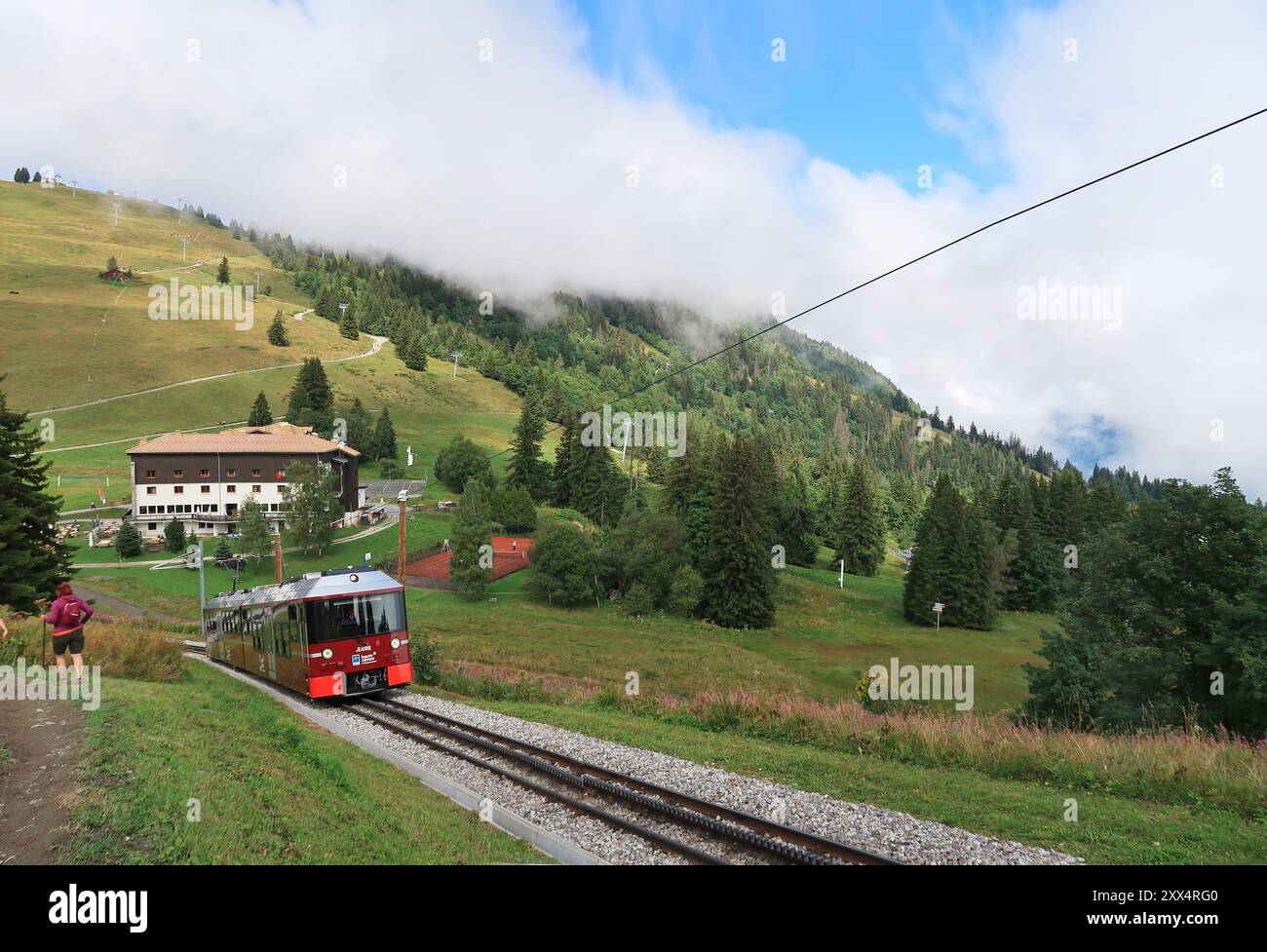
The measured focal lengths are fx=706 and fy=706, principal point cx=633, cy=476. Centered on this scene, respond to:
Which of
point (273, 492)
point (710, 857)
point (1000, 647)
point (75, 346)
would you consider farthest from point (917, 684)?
point (75, 346)

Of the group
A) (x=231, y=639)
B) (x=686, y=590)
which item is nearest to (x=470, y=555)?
(x=686, y=590)

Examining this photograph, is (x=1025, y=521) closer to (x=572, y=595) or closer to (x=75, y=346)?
(x=572, y=595)

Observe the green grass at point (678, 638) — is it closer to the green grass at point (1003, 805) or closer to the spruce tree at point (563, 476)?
the green grass at point (1003, 805)

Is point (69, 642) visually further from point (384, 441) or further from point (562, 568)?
point (384, 441)

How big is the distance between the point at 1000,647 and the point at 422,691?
62.5m

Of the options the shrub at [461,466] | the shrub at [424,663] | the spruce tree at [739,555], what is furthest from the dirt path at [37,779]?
the shrub at [461,466]

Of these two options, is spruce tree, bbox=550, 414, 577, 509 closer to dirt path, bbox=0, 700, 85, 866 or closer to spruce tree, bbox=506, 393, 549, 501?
spruce tree, bbox=506, 393, 549, 501

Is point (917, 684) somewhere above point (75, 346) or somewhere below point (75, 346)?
below

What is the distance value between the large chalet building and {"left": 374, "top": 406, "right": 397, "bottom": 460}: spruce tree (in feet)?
112

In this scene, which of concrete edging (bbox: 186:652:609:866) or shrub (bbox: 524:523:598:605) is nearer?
concrete edging (bbox: 186:652:609:866)

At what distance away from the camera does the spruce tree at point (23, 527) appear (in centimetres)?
3070

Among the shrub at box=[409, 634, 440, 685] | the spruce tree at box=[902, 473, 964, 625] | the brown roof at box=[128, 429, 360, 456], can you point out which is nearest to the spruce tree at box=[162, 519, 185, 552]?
the brown roof at box=[128, 429, 360, 456]

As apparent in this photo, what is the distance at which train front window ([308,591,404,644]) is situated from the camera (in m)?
23.1
